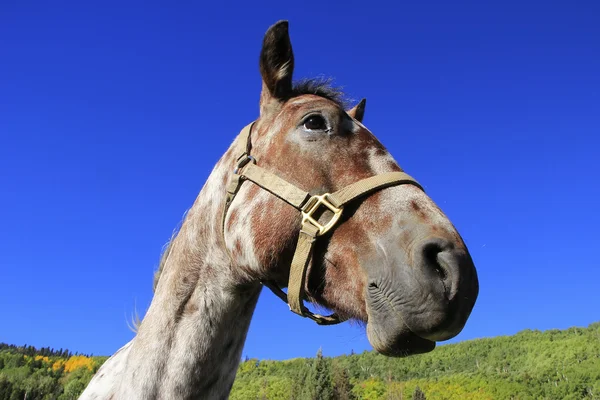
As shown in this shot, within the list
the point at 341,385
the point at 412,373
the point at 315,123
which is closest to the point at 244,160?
the point at 315,123

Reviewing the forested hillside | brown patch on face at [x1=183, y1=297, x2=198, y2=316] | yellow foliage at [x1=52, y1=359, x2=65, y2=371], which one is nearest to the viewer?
brown patch on face at [x1=183, y1=297, x2=198, y2=316]

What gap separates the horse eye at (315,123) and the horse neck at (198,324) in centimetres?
61

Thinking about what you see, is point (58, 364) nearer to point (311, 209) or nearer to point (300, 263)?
point (300, 263)

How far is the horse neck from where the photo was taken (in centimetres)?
310

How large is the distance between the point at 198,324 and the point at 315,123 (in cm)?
167

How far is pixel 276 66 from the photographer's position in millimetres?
3549

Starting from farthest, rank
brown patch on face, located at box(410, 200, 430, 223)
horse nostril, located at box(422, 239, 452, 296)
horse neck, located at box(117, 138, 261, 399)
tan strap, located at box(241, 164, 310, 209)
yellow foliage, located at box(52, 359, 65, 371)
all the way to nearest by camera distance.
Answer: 1. yellow foliage, located at box(52, 359, 65, 371)
2. horse neck, located at box(117, 138, 261, 399)
3. tan strap, located at box(241, 164, 310, 209)
4. brown patch on face, located at box(410, 200, 430, 223)
5. horse nostril, located at box(422, 239, 452, 296)

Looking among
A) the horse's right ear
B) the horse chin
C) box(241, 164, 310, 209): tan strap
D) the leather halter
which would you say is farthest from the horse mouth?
the horse's right ear

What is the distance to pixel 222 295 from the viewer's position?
10.8 ft

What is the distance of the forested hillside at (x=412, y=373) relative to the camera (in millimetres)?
64312

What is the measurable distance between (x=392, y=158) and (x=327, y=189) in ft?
1.76

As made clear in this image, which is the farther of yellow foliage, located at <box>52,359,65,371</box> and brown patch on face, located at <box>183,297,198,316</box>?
yellow foliage, located at <box>52,359,65,371</box>

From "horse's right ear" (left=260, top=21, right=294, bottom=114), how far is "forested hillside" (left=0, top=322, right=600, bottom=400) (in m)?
49.2

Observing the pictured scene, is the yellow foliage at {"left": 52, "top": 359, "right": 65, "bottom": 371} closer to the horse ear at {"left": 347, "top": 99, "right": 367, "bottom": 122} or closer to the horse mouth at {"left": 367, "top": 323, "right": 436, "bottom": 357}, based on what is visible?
the horse ear at {"left": 347, "top": 99, "right": 367, "bottom": 122}
